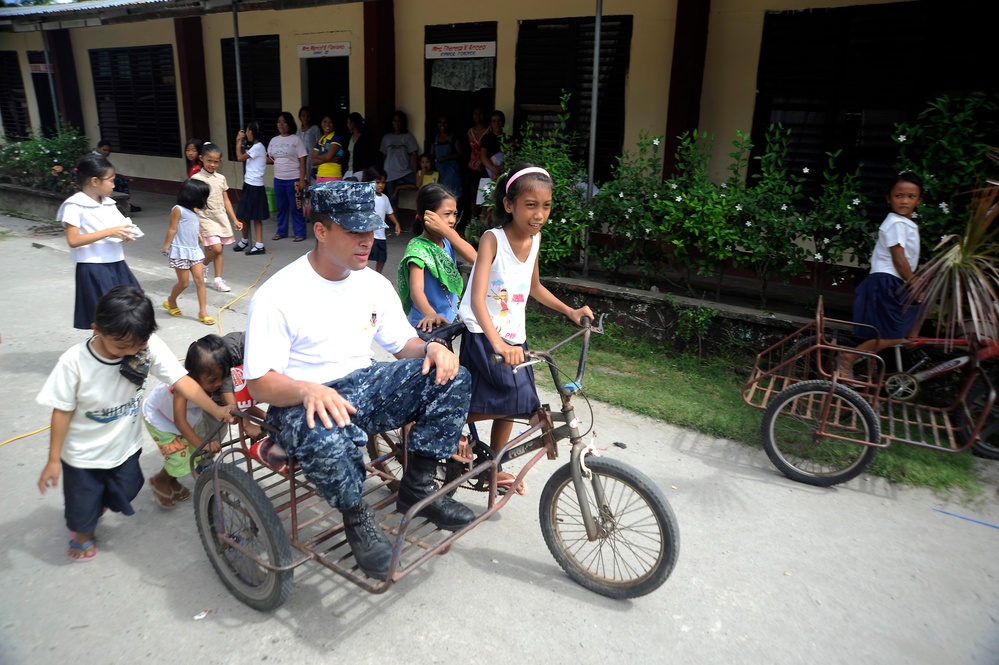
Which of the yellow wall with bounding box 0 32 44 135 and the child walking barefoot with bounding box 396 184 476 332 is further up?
the yellow wall with bounding box 0 32 44 135

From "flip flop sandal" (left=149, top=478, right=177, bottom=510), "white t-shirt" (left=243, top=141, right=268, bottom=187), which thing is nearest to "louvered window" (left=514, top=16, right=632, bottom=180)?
"white t-shirt" (left=243, top=141, right=268, bottom=187)

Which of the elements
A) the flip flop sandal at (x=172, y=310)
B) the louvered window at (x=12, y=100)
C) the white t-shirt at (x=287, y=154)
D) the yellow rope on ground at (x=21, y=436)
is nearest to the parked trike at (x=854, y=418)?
the yellow rope on ground at (x=21, y=436)

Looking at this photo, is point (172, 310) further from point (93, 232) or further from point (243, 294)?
point (93, 232)

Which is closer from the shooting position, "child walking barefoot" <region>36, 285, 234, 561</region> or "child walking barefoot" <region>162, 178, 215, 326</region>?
"child walking barefoot" <region>36, 285, 234, 561</region>

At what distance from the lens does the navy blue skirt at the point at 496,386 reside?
321 centimetres

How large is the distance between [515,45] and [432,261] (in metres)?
6.45

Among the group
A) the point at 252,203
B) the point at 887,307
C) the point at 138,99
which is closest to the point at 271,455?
the point at 887,307

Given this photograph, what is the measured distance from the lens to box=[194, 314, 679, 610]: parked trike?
2.73 meters

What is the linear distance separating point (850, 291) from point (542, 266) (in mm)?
3045

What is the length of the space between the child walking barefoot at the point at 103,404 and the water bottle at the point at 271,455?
0.88ft

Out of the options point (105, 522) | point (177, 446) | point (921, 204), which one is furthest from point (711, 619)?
point (921, 204)

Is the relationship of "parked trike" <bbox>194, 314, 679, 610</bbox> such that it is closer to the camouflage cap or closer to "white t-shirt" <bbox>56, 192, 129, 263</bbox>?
the camouflage cap

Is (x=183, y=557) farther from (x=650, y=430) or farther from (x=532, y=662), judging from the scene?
(x=650, y=430)

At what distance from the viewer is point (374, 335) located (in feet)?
9.88
